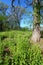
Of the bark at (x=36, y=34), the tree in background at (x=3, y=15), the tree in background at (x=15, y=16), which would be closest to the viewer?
the tree in background at (x=15, y=16)

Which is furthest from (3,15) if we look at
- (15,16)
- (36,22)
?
(36,22)

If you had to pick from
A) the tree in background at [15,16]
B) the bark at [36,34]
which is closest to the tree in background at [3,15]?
the tree in background at [15,16]

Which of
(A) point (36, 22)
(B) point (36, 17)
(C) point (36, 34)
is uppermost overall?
(B) point (36, 17)

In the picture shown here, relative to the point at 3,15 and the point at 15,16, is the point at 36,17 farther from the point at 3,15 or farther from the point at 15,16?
the point at 3,15

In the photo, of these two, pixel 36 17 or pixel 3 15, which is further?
pixel 3 15

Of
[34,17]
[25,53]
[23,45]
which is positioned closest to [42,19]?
[34,17]

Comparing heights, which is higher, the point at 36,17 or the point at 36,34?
the point at 36,17

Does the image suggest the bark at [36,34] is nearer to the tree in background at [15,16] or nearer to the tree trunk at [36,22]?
the tree trunk at [36,22]

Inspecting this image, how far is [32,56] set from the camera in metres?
4.62

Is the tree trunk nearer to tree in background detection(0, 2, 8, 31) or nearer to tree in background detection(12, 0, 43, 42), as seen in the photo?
tree in background detection(12, 0, 43, 42)

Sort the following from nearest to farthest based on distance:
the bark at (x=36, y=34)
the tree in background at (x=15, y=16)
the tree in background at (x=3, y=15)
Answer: the tree in background at (x=15, y=16), the bark at (x=36, y=34), the tree in background at (x=3, y=15)

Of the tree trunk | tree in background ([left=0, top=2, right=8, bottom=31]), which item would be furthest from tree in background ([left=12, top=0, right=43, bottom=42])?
tree in background ([left=0, top=2, right=8, bottom=31])

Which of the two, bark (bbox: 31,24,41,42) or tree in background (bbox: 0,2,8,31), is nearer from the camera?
bark (bbox: 31,24,41,42)

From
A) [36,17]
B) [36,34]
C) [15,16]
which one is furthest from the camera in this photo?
[15,16]
